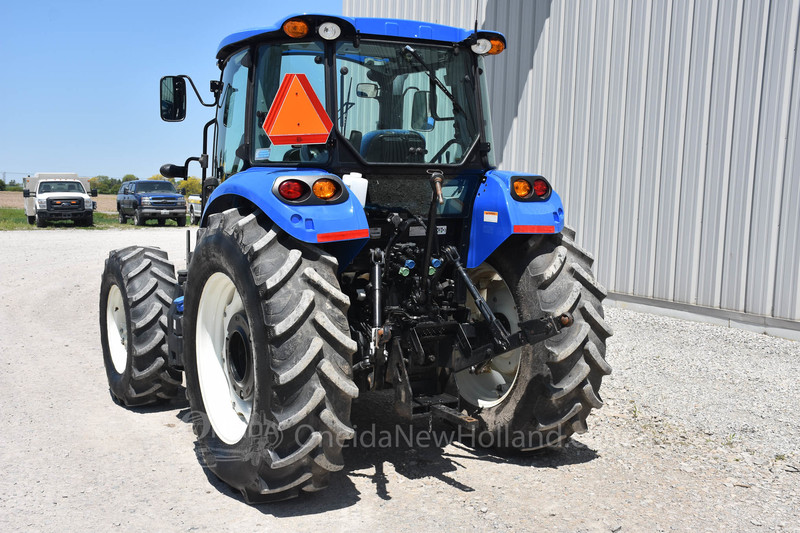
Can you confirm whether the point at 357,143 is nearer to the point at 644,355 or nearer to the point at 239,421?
the point at 239,421

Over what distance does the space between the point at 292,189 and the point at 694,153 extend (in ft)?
21.4

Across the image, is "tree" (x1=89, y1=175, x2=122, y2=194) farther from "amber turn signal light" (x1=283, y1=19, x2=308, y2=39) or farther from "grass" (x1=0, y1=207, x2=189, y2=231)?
"amber turn signal light" (x1=283, y1=19, x2=308, y2=39)

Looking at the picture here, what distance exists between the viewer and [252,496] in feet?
12.2

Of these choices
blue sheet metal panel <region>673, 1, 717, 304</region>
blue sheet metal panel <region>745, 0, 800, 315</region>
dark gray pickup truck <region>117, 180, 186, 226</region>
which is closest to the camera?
blue sheet metal panel <region>745, 0, 800, 315</region>

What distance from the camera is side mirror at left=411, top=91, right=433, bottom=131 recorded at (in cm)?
439

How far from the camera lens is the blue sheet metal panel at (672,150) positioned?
8.62 metres

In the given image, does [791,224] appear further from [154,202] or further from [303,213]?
[154,202]

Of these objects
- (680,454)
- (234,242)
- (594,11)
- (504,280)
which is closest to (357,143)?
(234,242)

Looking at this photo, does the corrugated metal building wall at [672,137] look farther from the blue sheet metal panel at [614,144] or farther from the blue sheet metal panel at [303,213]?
the blue sheet metal panel at [303,213]

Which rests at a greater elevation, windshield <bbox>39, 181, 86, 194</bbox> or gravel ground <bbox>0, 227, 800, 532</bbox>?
windshield <bbox>39, 181, 86, 194</bbox>

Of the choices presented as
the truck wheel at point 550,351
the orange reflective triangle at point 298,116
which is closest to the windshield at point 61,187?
the orange reflective triangle at point 298,116

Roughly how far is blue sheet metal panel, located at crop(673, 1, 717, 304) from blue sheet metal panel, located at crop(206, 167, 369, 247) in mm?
6021

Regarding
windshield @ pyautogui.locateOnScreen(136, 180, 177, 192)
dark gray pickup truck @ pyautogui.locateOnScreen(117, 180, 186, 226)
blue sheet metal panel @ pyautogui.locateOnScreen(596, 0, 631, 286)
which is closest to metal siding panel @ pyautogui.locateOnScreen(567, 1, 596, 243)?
blue sheet metal panel @ pyautogui.locateOnScreen(596, 0, 631, 286)

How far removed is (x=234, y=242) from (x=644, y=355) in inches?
199
